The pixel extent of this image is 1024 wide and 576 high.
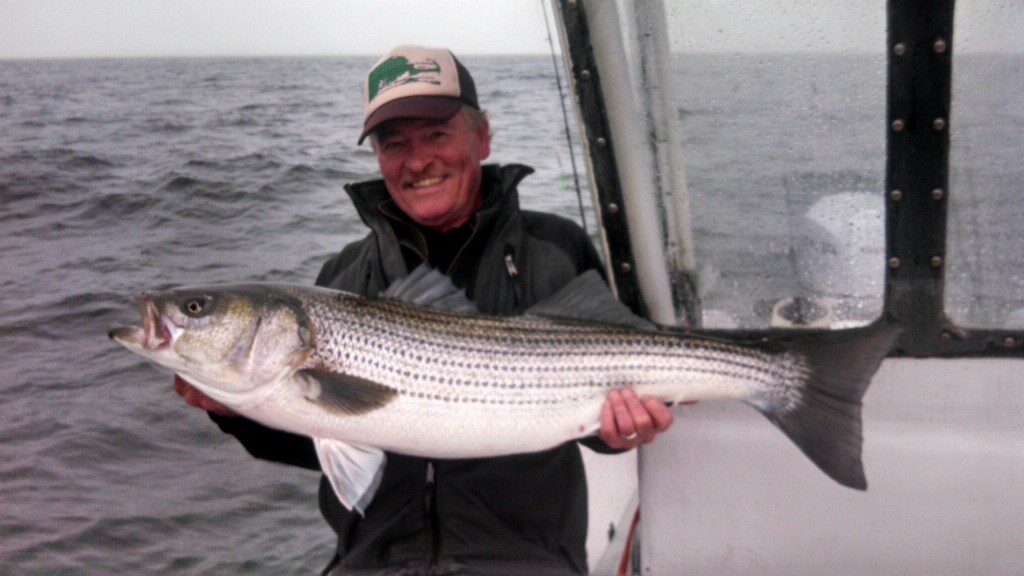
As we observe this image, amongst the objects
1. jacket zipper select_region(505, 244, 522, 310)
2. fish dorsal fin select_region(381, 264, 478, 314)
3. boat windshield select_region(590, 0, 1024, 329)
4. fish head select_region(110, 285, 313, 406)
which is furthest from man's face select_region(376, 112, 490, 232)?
fish head select_region(110, 285, 313, 406)

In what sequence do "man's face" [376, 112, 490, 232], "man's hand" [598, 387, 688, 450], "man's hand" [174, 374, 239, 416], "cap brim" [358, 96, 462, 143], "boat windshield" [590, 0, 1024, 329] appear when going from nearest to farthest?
1. "man's hand" [598, 387, 688, 450]
2. "man's hand" [174, 374, 239, 416]
3. "boat windshield" [590, 0, 1024, 329]
4. "cap brim" [358, 96, 462, 143]
5. "man's face" [376, 112, 490, 232]

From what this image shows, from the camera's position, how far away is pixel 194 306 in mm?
2945

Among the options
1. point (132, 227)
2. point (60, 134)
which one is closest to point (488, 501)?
point (132, 227)

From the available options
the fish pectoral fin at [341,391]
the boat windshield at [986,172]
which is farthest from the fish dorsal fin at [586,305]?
the boat windshield at [986,172]

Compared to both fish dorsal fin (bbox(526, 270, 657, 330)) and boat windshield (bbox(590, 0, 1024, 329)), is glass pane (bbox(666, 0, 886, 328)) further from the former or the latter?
fish dorsal fin (bbox(526, 270, 657, 330))

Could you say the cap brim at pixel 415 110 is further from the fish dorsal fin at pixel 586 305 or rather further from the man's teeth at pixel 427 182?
the fish dorsal fin at pixel 586 305

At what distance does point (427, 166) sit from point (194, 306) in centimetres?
109

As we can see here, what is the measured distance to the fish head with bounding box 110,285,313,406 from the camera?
9.53ft

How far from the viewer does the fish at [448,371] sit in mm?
2912

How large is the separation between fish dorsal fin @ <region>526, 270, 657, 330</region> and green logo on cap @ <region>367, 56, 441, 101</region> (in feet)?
3.39

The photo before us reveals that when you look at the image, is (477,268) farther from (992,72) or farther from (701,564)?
(992,72)

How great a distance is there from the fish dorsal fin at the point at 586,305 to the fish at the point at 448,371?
0.23ft

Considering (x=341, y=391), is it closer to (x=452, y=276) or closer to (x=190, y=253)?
(x=452, y=276)

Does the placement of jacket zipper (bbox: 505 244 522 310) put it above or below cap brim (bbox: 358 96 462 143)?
below
